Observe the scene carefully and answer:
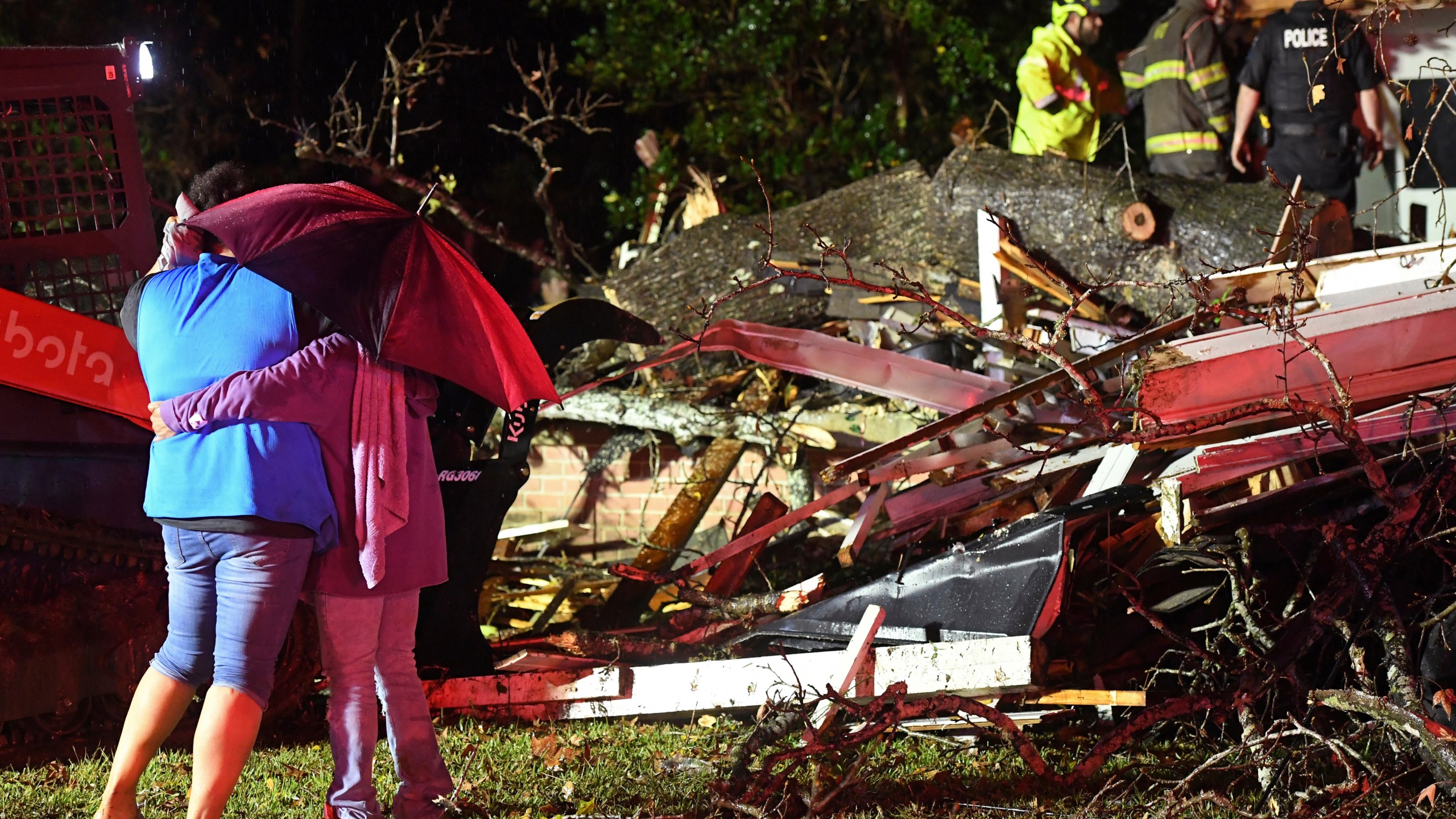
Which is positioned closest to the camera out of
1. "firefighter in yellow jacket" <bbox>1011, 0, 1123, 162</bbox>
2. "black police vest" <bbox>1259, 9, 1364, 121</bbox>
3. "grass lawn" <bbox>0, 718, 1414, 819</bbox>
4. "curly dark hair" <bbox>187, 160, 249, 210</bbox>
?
"curly dark hair" <bbox>187, 160, 249, 210</bbox>

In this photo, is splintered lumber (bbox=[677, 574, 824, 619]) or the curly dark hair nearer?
the curly dark hair

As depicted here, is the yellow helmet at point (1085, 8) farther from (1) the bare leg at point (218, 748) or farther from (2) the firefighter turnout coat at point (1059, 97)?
(1) the bare leg at point (218, 748)

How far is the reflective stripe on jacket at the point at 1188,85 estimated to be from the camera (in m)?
7.80

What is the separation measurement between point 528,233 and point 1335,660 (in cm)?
993

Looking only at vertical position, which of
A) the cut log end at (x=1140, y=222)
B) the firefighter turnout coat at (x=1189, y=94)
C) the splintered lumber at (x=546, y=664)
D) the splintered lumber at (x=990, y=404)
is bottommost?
the splintered lumber at (x=546, y=664)

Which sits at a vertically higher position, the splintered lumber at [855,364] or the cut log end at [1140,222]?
the cut log end at [1140,222]

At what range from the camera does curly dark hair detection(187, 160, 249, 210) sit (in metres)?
3.51

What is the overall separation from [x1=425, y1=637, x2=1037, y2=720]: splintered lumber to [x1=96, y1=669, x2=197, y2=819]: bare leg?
4.85 ft

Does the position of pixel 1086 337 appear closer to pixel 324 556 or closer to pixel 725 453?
pixel 725 453

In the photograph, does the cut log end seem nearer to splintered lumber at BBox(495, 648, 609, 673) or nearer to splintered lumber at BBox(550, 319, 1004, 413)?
splintered lumber at BBox(550, 319, 1004, 413)

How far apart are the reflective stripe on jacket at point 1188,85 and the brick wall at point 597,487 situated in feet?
12.3

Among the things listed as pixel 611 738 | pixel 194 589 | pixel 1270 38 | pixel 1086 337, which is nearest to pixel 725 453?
pixel 1086 337

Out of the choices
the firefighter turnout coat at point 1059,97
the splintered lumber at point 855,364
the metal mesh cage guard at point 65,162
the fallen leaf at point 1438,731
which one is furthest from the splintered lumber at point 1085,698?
the firefighter turnout coat at point 1059,97

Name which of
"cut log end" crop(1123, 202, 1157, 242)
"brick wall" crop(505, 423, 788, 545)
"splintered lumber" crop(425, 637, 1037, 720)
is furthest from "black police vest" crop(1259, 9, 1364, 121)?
"splintered lumber" crop(425, 637, 1037, 720)
